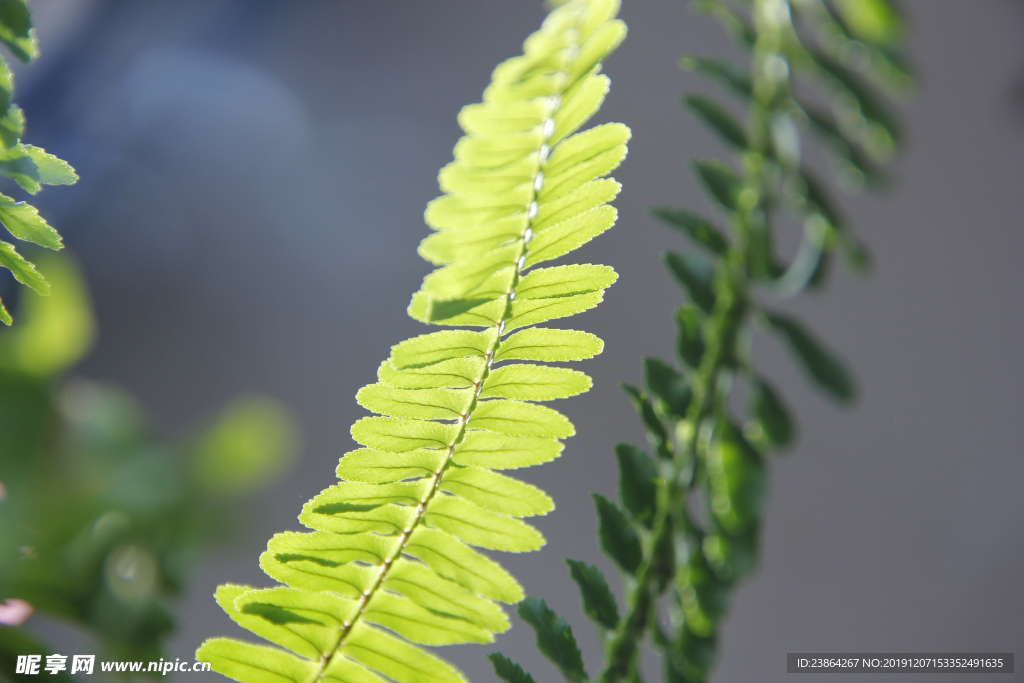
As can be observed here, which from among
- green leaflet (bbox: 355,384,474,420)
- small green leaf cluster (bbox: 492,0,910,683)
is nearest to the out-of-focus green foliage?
green leaflet (bbox: 355,384,474,420)

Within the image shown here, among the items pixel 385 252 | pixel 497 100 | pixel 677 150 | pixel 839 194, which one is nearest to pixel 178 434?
pixel 385 252

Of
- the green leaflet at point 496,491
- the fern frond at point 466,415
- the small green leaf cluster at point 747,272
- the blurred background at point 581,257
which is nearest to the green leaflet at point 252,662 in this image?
the fern frond at point 466,415

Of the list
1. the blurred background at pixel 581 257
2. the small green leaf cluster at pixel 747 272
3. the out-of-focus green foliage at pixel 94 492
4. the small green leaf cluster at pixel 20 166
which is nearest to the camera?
the small green leaf cluster at pixel 747 272

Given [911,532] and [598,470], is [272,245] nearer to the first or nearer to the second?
[598,470]

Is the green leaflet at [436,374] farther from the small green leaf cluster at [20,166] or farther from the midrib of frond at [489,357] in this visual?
the small green leaf cluster at [20,166]

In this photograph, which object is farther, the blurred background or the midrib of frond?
the blurred background

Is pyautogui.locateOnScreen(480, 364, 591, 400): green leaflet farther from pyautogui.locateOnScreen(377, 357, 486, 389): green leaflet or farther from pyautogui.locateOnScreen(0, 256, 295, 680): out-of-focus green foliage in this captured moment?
pyautogui.locateOnScreen(0, 256, 295, 680): out-of-focus green foliage
